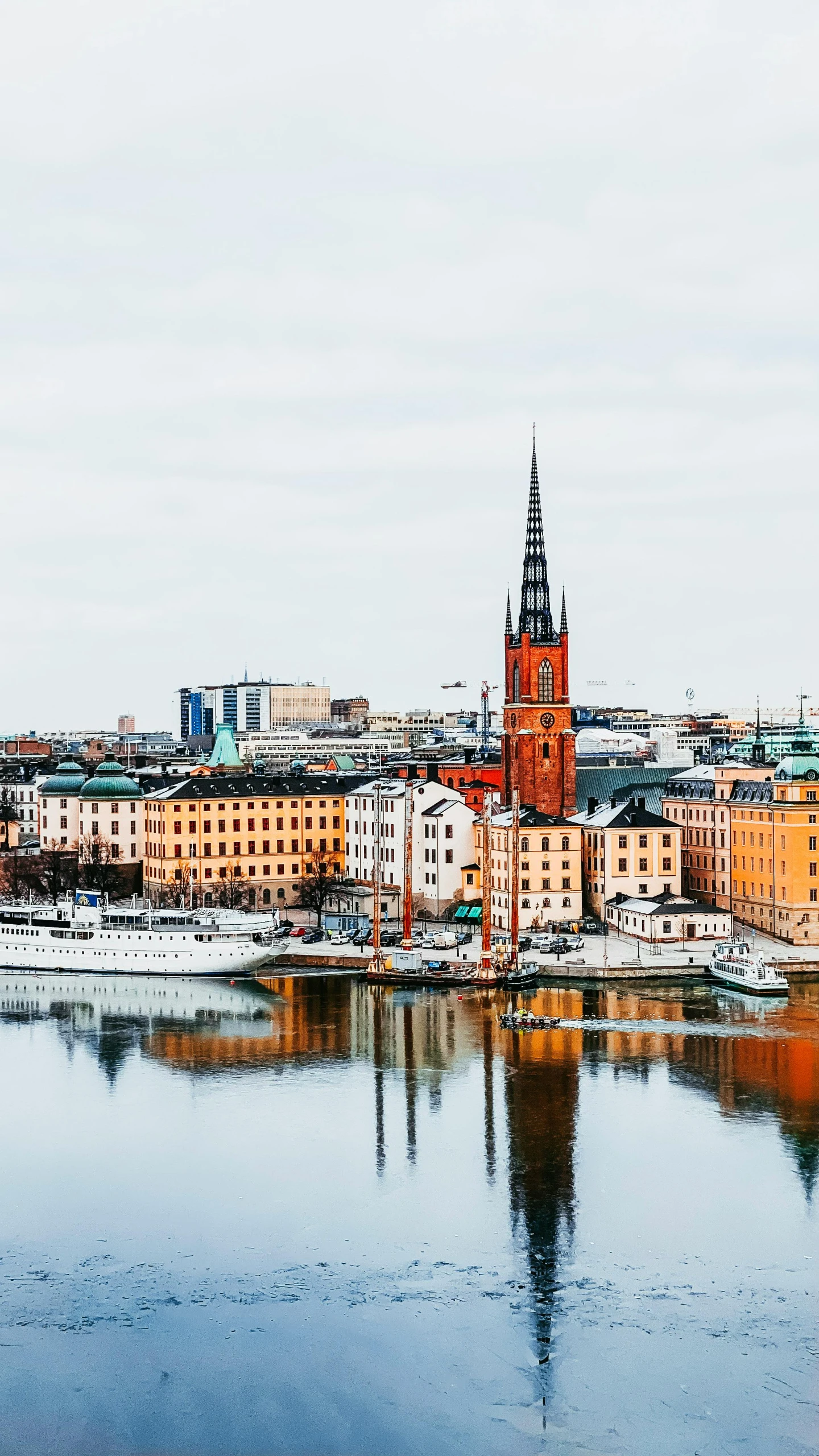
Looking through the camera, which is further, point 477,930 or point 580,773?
point 580,773

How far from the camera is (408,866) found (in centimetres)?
6106

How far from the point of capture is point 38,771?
10162 centimetres

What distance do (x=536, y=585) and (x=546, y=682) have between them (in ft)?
16.6

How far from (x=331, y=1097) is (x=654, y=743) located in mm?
97547

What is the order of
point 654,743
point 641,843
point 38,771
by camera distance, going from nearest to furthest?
point 641,843
point 38,771
point 654,743

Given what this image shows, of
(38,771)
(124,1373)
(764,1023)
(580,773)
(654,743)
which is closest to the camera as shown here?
(124,1373)

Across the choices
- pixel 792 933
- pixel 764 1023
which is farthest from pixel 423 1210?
pixel 792 933

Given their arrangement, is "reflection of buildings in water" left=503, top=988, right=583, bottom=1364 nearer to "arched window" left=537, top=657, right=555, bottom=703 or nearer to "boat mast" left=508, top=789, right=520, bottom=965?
"boat mast" left=508, top=789, right=520, bottom=965

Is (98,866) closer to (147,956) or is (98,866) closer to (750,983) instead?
(147,956)

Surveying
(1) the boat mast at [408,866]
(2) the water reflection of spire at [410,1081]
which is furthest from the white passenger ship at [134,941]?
(2) the water reflection of spire at [410,1081]

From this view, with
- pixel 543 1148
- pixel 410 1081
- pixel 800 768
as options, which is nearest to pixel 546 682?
pixel 800 768

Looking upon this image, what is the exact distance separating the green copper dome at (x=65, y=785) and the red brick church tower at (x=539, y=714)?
21.2m

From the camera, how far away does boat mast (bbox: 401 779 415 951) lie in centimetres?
5825

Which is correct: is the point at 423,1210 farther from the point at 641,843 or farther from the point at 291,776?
the point at 291,776
